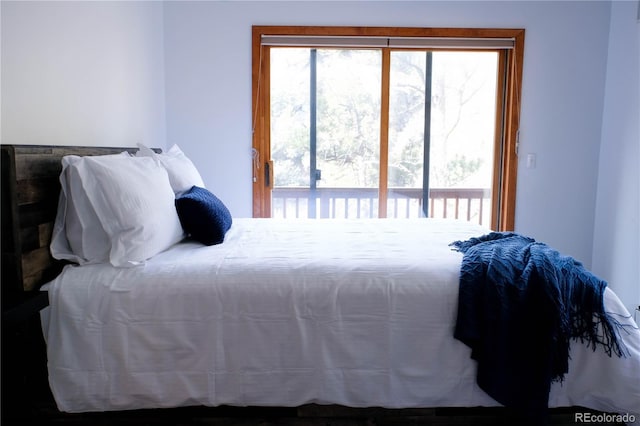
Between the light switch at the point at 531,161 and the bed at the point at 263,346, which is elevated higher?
the light switch at the point at 531,161

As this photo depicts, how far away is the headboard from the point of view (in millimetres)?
1376

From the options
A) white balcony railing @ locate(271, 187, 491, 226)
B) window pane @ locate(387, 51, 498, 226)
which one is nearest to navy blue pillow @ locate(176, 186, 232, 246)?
white balcony railing @ locate(271, 187, 491, 226)

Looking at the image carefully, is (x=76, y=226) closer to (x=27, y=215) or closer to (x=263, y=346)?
(x=27, y=215)

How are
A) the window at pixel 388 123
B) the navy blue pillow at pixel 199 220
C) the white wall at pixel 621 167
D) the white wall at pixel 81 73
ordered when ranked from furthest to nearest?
1. the window at pixel 388 123
2. the white wall at pixel 621 167
3. the navy blue pillow at pixel 199 220
4. the white wall at pixel 81 73

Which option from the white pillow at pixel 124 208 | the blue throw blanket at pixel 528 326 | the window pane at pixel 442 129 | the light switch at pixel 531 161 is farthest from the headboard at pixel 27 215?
the light switch at pixel 531 161

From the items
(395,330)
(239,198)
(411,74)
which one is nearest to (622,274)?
(411,74)

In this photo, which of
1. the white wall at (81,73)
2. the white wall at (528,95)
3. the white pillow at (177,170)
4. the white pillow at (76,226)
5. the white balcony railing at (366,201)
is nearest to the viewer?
the white pillow at (76,226)

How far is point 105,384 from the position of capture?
55.4 inches

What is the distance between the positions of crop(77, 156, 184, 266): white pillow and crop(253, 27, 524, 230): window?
6.42 feet

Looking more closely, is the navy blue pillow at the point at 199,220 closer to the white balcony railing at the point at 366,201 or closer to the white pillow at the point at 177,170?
the white pillow at the point at 177,170

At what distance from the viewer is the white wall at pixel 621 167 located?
3100 millimetres

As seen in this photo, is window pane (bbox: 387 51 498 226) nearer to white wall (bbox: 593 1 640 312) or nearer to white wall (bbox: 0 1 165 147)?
white wall (bbox: 593 1 640 312)

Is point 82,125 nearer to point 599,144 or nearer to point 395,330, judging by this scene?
point 395,330

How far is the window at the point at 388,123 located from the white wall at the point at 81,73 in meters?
0.88
